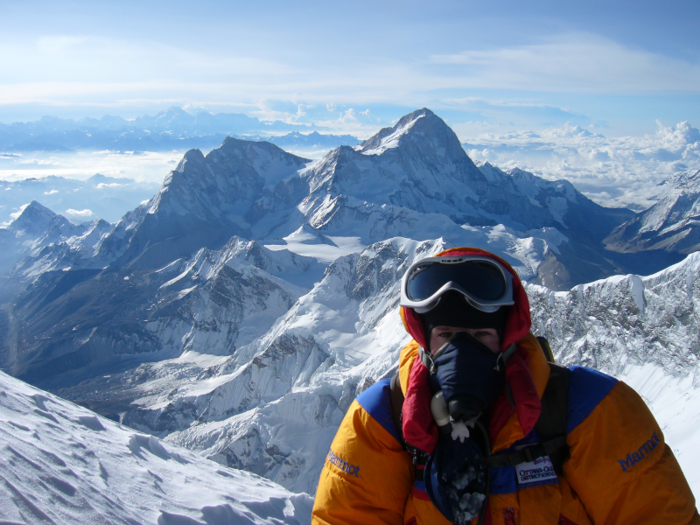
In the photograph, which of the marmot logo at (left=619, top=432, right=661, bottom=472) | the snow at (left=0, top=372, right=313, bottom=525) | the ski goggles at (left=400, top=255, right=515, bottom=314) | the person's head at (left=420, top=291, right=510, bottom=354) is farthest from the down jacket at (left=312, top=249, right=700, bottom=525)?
the snow at (left=0, top=372, right=313, bottom=525)

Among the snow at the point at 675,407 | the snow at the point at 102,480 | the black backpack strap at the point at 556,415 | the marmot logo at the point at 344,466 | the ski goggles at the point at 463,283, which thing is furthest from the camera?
the snow at the point at 675,407

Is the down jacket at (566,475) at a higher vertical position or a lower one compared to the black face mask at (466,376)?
lower

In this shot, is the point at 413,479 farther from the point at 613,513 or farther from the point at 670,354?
the point at 670,354

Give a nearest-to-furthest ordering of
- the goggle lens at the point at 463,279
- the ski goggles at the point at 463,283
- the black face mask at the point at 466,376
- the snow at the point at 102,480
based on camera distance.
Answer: the black face mask at the point at 466,376, the ski goggles at the point at 463,283, the goggle lens at the point at 463,279, the snow at the point at 102,480

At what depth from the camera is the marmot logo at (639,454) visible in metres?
4.29

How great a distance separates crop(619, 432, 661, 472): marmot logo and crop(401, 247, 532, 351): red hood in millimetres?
1568

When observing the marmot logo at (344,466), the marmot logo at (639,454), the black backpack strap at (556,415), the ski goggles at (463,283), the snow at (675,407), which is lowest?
the snow at (675,407)

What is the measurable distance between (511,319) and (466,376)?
109 centimetres

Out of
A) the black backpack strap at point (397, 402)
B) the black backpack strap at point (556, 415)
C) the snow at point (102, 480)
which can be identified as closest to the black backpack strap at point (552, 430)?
the black backpack strap at point (556, 415)

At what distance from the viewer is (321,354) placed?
11994 cm

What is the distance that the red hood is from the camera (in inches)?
189

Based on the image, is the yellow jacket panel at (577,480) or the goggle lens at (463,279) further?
the goggle lens at (463,279)

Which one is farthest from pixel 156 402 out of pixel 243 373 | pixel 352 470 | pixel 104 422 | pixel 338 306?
pixel 352 470

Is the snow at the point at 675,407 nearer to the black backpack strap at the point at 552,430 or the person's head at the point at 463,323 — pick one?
the black backpack strap at the point at 552,430
